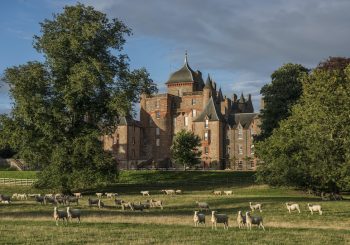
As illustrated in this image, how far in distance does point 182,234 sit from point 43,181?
32.2m

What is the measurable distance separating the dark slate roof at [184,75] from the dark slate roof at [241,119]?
18907mm

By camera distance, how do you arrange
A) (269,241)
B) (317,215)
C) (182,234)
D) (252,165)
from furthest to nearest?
(252,165) < (317,215) < (182,234) < (269,241)

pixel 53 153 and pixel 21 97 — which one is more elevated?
pixel 21 97

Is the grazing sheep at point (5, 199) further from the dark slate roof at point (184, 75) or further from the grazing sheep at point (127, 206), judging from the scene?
the dark slate roof at point (184, 75)

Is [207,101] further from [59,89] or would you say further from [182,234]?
[182,234]

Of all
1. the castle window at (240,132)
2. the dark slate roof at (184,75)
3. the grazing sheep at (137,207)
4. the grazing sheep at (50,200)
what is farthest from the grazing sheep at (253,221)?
the dark slate roof at (184,75)

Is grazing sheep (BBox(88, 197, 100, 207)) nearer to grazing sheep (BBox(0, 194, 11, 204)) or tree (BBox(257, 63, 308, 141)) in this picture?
grazing sheep (BBox(0, 194, 11, 204))

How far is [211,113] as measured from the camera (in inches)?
4262

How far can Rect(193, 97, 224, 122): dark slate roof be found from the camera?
4237 inches

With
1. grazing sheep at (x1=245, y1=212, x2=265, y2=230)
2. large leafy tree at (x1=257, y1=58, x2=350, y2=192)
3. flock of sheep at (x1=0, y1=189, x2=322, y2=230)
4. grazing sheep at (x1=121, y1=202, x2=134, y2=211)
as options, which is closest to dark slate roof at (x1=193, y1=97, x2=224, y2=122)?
large leafy tree at (x1=257, y1=58, x2=350, y2=192)

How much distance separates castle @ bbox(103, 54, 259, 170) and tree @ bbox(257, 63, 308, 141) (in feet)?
106

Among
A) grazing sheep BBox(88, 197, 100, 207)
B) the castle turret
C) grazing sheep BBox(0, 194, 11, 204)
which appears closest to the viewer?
grazing sheep BBox(88, 197, 100, 207)

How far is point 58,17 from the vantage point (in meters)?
52.6

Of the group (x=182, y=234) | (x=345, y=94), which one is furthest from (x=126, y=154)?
(x=182, y=234)
